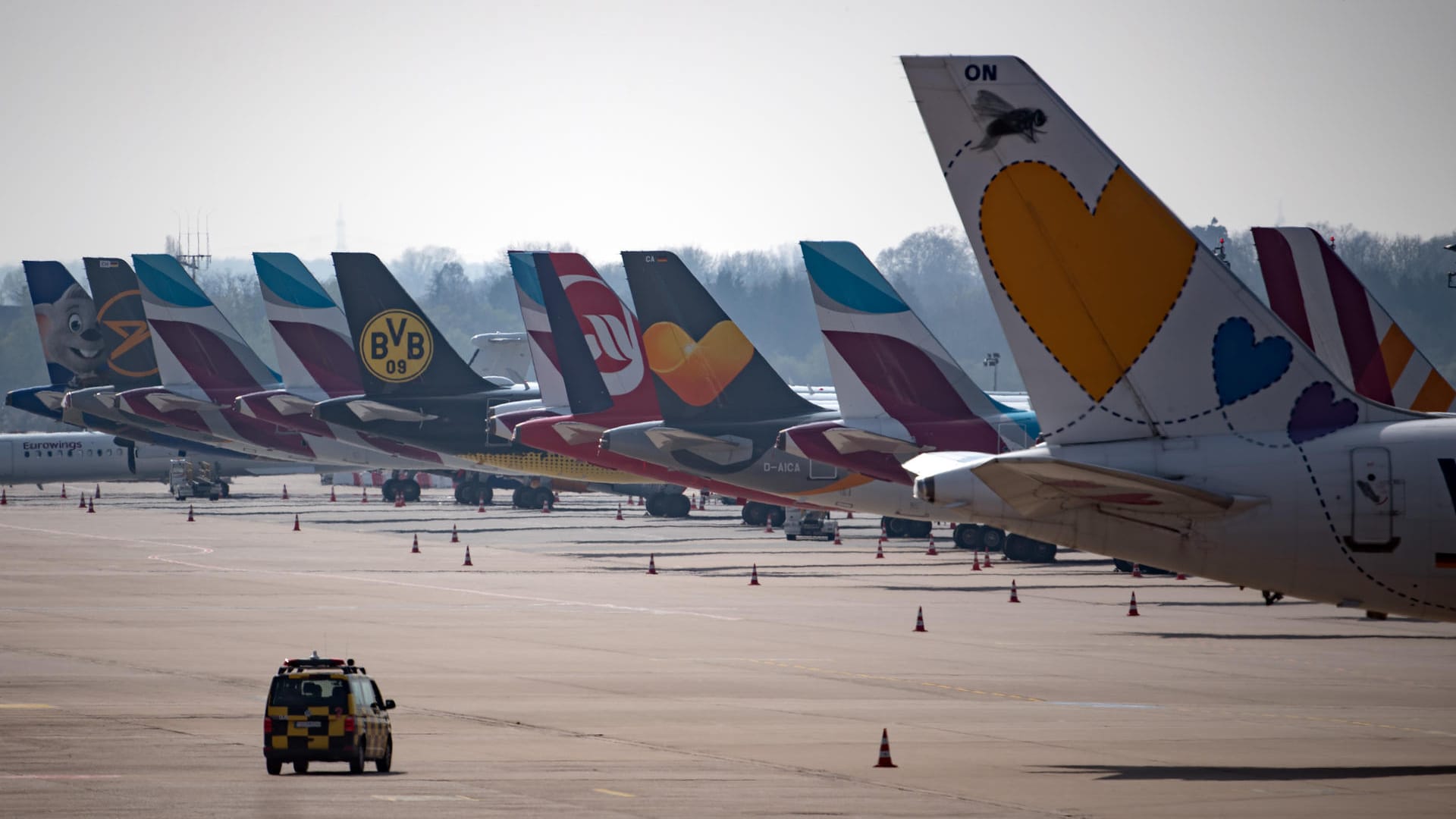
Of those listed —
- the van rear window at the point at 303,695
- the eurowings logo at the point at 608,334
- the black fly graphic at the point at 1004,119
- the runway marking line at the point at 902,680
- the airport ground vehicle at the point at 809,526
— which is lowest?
the runway marking line at the point at 902,680

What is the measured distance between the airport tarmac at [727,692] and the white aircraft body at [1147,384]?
2.40 meters

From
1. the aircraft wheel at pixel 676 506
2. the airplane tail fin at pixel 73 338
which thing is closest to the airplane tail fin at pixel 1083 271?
the aircraft wheel at pixel 676 506

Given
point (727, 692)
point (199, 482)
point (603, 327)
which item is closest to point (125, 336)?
point (199, 482)

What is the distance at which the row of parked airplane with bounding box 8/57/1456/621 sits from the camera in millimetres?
18141

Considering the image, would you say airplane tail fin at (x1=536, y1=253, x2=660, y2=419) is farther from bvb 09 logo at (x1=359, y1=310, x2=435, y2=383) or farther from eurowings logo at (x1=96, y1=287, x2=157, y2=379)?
eurowings logo at (x1=96, y1=287, x2=157, y2=379)

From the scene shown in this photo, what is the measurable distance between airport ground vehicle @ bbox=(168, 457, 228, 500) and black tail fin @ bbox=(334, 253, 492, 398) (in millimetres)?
38762

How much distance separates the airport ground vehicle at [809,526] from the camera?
6750 centimetres

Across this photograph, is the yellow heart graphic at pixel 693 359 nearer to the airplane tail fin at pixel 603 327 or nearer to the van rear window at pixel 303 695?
the airplane tail fin at pixel 603 327

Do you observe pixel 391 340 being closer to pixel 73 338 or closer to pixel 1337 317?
pixel 73 338

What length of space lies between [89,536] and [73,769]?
53.8 m

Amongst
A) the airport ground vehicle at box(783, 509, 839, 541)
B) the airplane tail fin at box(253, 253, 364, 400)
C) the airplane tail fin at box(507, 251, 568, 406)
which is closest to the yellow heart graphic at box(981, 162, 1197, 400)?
the airport ground vehicle at box(783, 509, 839, 541)

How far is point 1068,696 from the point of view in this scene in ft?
84.4

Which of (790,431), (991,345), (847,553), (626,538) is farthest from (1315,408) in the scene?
(991,345)

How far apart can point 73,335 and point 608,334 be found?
1882 inches
